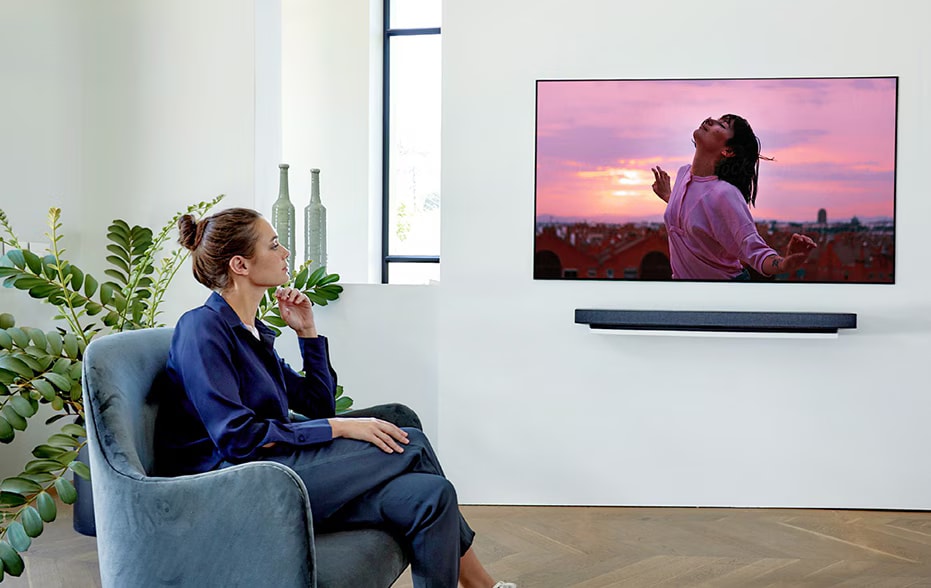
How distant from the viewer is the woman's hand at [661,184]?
3.73m

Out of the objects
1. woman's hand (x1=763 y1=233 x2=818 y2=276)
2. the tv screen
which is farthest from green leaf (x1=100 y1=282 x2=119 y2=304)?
woman's hand (x1=763 y1=233 x2=818 y2=276)

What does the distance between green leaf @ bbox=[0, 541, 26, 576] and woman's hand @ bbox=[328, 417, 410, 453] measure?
1.08 meters

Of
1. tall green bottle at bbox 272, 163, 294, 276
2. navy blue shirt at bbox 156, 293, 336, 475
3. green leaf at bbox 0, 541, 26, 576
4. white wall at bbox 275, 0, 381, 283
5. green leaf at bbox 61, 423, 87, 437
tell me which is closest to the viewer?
navy blue shirt at bbox 156, 293, 336, 475

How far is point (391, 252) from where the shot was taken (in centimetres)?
541

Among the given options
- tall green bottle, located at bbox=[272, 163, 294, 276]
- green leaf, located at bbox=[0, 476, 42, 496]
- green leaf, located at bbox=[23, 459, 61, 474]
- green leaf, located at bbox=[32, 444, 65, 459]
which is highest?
tall green bottle, located at bbox=[272, 163, 294, 276]

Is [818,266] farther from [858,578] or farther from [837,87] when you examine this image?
[858,578]

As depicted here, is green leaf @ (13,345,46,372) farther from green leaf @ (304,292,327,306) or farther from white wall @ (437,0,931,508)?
white wall @ (437,0,931,508)

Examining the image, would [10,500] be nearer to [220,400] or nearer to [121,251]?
[220,400]

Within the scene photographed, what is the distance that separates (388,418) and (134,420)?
0.68m

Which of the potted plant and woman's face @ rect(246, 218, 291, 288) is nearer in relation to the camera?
woman's face @ rect(246, 218, 291, 288)

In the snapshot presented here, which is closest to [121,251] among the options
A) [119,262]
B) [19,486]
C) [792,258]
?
[119,262]

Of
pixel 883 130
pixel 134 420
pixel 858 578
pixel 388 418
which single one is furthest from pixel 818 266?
pixel 134 420

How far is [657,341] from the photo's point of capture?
376cm

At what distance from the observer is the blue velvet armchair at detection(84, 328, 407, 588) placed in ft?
5.57
